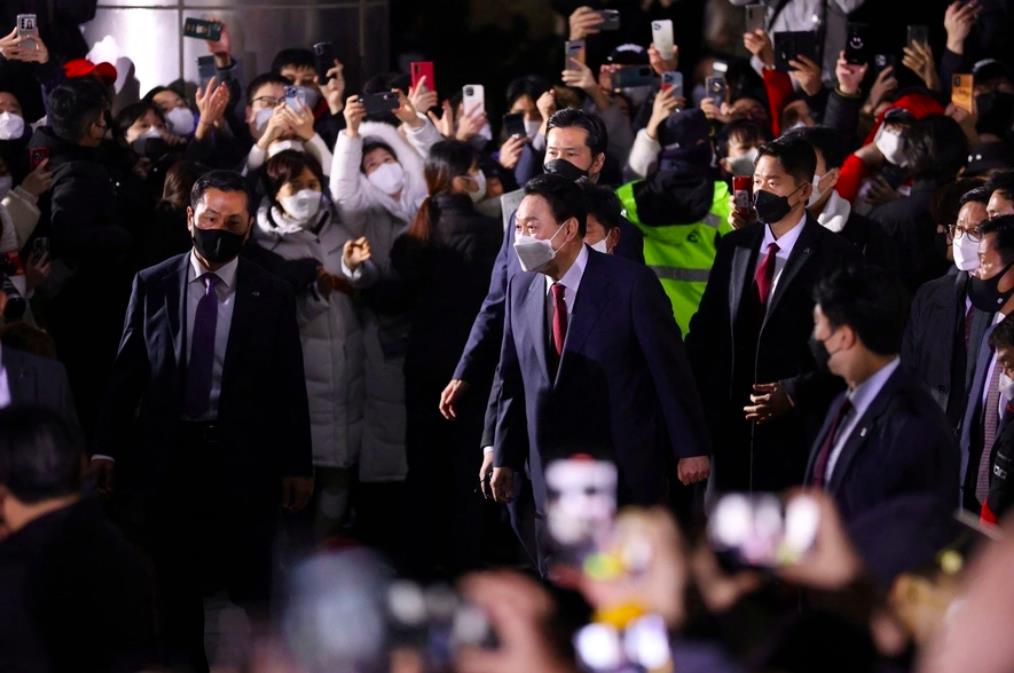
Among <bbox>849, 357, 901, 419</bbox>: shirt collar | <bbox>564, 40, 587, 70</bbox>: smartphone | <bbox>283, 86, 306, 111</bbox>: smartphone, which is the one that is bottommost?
<bbox>849, 357, 901, 419</bbox>: shirt collar

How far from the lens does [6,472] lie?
485cm

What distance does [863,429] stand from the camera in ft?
16.8

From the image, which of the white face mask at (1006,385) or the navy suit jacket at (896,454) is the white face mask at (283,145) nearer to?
the white face mask at (1006,385)

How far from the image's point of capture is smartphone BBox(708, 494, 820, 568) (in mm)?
4578

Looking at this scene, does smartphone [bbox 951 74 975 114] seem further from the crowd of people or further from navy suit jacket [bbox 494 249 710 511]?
navy suit jacket [bbox 494 249 710 511]

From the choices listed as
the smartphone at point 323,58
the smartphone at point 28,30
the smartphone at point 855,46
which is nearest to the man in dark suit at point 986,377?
the smartphone at point 855,46

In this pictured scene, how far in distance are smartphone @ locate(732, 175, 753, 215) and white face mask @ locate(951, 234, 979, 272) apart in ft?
3.06

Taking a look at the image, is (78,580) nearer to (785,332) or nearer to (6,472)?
(6,472)

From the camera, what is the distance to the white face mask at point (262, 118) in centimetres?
1007

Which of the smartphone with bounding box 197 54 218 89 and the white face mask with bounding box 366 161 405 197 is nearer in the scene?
the white face mask with bounding box 366 161 405 197

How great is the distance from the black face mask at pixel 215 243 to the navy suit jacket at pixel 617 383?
118cm

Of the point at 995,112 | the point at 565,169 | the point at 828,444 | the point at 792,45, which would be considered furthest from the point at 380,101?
the point at 828,444

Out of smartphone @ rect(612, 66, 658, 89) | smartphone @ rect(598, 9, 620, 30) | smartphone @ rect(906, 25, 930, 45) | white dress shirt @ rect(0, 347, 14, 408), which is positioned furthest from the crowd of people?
smartphone @ rect(906, 25, 930, 45)

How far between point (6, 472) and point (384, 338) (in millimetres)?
4049
